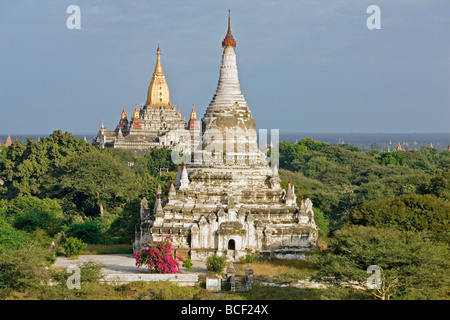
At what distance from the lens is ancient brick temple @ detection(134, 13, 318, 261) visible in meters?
38.3

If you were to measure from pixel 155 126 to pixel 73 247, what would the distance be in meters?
77.2

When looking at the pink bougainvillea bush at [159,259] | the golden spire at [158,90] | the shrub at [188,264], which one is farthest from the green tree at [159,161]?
the pink bougainvillea bush at [159,259]

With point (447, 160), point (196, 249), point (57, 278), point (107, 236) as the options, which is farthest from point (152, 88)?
point (57, 278)

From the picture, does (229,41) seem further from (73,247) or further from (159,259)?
(159,259)

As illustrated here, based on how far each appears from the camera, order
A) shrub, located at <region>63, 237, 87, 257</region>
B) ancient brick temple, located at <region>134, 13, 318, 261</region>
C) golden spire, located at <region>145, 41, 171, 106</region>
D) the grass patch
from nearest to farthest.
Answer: ancient brick temple, located at <region>134, 13, 318, 261</region>, shrub, located at <region>63, 237, 87, 257</region>, the grass patch, golden spire, located at <region>145, 41, 171, 106</region>

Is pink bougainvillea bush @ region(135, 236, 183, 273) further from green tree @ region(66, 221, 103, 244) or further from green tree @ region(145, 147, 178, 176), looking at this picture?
green tree @ region(145, 147, 178, 176)

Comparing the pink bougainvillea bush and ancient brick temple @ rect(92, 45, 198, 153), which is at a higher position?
ancient brick temple @ rect(92, 45, 198, 153)

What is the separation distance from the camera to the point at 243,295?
31203mm

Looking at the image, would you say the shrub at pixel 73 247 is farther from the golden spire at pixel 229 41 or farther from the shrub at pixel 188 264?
the golden spire at pixel 229 41

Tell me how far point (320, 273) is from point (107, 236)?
60.1 ft

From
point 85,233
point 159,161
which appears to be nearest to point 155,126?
point 159,161

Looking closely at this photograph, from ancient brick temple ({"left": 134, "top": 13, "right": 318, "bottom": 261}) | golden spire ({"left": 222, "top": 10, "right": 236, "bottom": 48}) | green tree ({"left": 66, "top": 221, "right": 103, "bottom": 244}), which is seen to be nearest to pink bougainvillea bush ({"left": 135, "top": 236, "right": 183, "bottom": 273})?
ancient brick temple ({"left": 134, "top": 13, "right": 318, "bottom": 261})

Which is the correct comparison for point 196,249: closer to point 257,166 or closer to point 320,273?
point 257,166

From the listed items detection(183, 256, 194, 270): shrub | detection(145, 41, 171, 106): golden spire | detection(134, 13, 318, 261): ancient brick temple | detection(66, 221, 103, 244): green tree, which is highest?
detection(145, 41, 171, 106): golden spire
